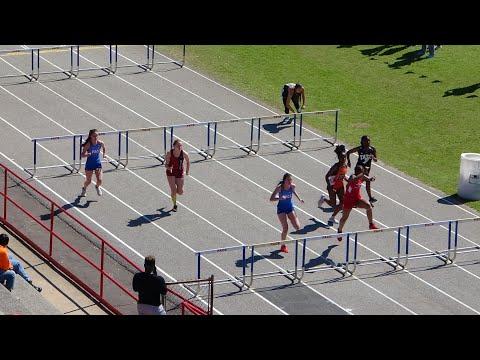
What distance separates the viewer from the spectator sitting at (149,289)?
631 inches

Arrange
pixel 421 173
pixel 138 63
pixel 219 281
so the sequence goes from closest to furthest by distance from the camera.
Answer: pixel 219 281, pixel 421 173, pixel 138 63

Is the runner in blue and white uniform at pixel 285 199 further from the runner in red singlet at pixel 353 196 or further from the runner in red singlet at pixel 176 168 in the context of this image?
the runner in red singlet at pixel 176 168

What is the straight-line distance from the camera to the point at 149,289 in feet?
53.0

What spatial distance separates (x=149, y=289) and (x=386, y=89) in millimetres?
18975

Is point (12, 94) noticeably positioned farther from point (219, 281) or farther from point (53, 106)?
point (219, 281)

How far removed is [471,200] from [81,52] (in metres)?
13.2

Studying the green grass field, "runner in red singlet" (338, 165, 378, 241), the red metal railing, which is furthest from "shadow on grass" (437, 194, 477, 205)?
the red metal railing

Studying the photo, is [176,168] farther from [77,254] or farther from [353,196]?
[77,254]

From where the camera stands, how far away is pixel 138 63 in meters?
34.3

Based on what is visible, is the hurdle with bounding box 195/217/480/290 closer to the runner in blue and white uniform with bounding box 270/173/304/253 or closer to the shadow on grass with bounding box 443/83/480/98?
the runner in blue and white uniform with bounding box 270/173/304/253

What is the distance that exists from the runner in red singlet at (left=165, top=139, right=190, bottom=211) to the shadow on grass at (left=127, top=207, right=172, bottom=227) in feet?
0.99

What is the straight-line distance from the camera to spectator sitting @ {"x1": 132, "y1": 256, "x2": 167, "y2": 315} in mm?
16031

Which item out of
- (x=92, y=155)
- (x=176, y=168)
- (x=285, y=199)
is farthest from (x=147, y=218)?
(x=285, y=199)
